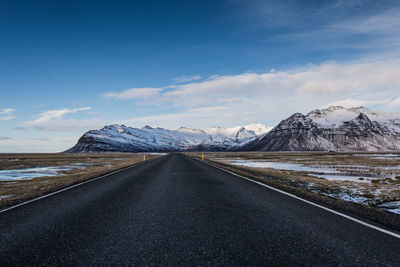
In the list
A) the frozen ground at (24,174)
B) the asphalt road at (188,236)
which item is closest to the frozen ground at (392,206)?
the asphalt road at (188,236)

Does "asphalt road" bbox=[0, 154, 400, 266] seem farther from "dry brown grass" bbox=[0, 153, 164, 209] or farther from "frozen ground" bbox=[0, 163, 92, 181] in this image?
"frozen ground" bbox=[0, 163, 92, 181]

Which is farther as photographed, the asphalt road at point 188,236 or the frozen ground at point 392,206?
the frozen ground at point 392,206

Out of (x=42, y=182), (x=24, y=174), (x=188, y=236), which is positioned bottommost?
(x=24, y=174)

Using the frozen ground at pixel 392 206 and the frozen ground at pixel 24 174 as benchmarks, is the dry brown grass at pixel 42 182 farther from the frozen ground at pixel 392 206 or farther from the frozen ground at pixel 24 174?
the frozen ground at pixel 392 206

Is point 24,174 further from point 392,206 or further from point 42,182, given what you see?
point 392,206

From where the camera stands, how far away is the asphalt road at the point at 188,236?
356 centimetres

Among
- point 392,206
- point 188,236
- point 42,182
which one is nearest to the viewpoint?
point 188,236

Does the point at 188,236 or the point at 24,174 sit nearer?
the point at 188,236

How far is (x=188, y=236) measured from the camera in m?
4.48

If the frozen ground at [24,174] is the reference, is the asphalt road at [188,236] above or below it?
above

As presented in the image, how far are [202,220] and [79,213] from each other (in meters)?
3.38

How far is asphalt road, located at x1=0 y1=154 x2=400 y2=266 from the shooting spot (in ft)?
11.7

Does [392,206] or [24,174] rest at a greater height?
[392,206]

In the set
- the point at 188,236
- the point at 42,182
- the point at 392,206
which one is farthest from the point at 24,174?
the point at 392,206
